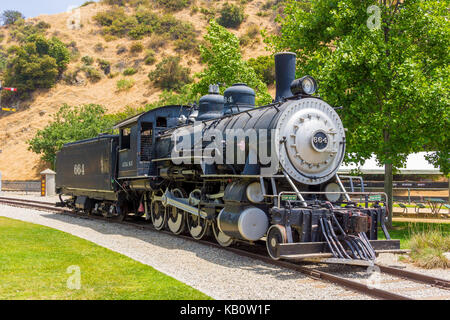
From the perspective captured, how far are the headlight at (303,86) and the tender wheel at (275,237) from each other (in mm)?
2992

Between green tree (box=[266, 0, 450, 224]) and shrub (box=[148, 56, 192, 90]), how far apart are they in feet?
155

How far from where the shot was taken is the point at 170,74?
60.9 metres

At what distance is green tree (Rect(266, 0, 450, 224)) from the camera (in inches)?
507

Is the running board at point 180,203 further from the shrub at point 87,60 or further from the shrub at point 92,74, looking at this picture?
the shrub at point 87,60

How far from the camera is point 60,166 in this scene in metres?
21.1

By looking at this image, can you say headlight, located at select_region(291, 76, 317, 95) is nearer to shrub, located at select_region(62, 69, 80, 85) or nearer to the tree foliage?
the tree foliage

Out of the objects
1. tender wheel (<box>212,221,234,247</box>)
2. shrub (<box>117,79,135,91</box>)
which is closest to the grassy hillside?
shrub (<box>117,79,135,91</box>)

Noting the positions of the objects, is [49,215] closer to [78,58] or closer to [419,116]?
[419,116]

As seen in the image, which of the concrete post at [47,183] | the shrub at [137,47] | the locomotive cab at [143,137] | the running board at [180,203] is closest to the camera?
the running board at [180,203]

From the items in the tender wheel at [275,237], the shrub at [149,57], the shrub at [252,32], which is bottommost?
the tender wheel at [275,237]

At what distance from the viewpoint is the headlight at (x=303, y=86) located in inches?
360

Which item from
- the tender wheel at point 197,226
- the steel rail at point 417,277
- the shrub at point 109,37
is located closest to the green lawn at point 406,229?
the steel rail at point 417,277
